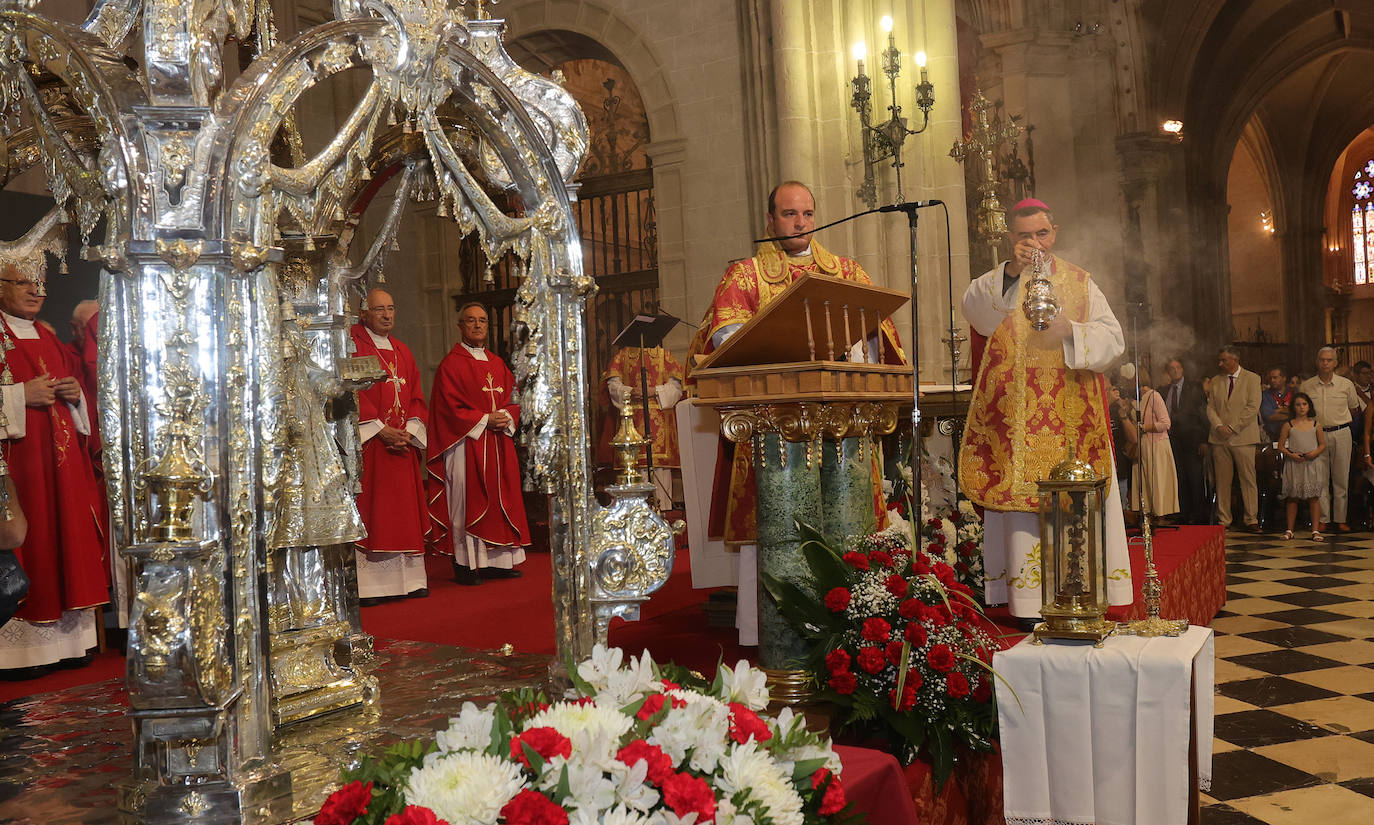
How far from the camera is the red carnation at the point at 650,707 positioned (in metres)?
1.83

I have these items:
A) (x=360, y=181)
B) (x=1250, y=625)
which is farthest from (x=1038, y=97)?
(x=360, y=181)

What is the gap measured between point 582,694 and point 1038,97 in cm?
1396

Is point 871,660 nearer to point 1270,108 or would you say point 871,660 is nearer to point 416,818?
point 416,818

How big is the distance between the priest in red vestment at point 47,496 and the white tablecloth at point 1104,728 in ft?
13.9

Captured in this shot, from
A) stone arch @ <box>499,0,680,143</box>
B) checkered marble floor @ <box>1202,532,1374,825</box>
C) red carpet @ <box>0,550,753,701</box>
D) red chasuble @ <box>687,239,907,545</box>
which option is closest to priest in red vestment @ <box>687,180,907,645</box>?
red chasuble @ <box>687,239,907,545</box>

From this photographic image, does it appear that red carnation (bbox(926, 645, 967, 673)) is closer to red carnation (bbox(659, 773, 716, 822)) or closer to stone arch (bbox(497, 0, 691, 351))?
red carnation (bbox(659, 773, 716, 822))

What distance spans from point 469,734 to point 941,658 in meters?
2.05

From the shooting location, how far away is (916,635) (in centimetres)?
348

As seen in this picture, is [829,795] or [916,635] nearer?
[829,795]

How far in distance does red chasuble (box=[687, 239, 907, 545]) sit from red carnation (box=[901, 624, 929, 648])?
44.2 inches

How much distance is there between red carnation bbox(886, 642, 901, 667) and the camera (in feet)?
11.5

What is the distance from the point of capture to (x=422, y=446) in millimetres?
7848

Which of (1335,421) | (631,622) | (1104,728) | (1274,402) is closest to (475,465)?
(631,622)

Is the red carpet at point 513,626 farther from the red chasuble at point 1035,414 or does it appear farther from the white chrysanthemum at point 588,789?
the white chrysanthemum at point 588,789
